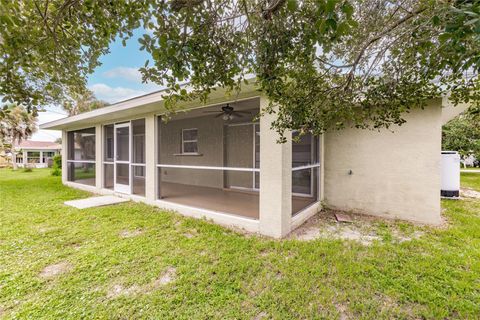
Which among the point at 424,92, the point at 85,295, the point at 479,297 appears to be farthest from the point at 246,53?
the point at 479,297

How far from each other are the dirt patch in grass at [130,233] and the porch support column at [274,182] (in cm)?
239

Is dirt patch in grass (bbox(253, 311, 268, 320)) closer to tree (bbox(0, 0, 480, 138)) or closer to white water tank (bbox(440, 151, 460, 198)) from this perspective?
tree (bbox(0, 0, 480, 138))

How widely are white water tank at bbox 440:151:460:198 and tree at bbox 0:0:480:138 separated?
16.9ft

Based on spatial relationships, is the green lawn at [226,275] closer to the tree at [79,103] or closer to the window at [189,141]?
the tree at [79,103]

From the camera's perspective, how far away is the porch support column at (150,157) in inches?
250

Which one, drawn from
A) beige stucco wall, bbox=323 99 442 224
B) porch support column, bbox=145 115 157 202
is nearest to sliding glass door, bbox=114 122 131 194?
porch support column, bbox=145 115 157 202

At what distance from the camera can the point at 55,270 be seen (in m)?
3.12

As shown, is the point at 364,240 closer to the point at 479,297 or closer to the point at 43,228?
the point at 479,297

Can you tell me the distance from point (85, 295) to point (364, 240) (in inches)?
167

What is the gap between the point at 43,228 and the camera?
4.70m

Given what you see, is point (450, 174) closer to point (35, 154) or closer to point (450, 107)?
point (450, 107)

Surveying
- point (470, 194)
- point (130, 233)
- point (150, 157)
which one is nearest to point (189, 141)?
point (150, 157)

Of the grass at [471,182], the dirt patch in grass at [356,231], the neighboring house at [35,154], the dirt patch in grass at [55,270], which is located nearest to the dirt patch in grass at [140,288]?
the dirt patch in grass at [55,270]

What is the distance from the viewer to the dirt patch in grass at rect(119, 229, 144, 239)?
4.27m
